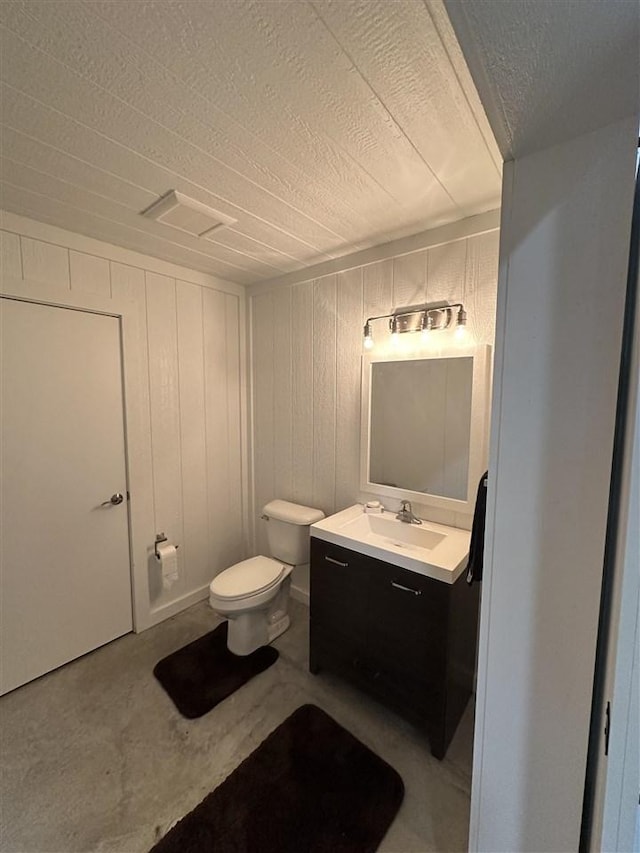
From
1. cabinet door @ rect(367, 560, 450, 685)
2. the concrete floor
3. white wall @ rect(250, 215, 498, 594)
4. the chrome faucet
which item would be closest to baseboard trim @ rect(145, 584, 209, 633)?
the concrete floor

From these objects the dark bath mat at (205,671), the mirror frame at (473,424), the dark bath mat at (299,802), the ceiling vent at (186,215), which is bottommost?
the dark bath mat at (205,671)

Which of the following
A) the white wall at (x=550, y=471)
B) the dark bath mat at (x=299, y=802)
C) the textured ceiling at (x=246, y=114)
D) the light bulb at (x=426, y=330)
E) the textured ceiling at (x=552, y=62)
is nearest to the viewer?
the textured ceiling at (x=552, y=62)

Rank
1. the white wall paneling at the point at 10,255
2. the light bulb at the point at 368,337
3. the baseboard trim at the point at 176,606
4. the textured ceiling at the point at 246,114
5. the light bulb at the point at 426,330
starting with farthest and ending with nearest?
the baseboard trim at the point at 176,606, the light bulb at the point at 368,337, the light bulb at the point at 426,330, the white wall paneling at the point at 10,255, the textured ceiling at the point at 246,114

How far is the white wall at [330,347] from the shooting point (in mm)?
1737

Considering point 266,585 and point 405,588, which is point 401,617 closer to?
point 405,588

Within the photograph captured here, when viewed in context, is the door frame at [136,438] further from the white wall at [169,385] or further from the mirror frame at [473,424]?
the mirror frame at [473,424]

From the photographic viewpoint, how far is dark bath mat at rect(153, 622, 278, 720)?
1.78m

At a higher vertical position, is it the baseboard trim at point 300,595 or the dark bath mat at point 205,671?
the baseboard trim at point 300,595

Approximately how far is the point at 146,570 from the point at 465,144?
2.77 meters

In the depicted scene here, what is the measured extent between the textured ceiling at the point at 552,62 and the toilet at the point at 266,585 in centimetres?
200

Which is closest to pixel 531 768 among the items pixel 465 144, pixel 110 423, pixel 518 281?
pixel 518 281

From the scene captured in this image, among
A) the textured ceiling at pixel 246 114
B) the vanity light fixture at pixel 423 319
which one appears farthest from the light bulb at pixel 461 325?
the textured ceiling at pixel 246 114

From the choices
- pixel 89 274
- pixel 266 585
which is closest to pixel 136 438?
pixel 89 274

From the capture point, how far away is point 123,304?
211 cm
